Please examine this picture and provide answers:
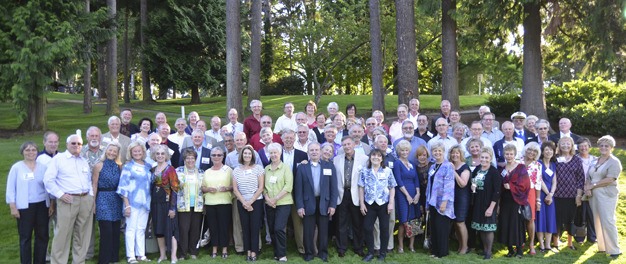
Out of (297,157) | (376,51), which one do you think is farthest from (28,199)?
(376,51)

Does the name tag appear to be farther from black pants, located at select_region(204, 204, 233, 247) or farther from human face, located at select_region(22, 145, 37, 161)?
black pants, located at select_region(204, 204, 233, 247)

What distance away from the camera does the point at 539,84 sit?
1430 centimetres

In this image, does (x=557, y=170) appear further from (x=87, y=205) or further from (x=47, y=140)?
(x=47, y=140)

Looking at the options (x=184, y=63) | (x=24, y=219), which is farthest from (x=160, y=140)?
(x=184, y=63)

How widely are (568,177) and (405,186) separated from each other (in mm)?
2250

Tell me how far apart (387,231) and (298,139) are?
174cm

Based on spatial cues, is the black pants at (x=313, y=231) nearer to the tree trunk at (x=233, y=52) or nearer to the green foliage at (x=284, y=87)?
the tree trunk at (x=233, y=52)

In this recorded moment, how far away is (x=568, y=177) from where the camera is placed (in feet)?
23.1

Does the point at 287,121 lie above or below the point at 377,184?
above

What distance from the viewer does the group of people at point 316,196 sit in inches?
253

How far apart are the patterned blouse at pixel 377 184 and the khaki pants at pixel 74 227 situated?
3.39 m

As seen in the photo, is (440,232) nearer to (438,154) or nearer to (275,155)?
(438,154)

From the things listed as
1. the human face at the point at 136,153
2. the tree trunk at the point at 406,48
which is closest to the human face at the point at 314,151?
the human face at the point at 136,153

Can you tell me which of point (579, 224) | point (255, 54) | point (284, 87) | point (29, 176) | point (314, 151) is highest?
point (284, 87)
